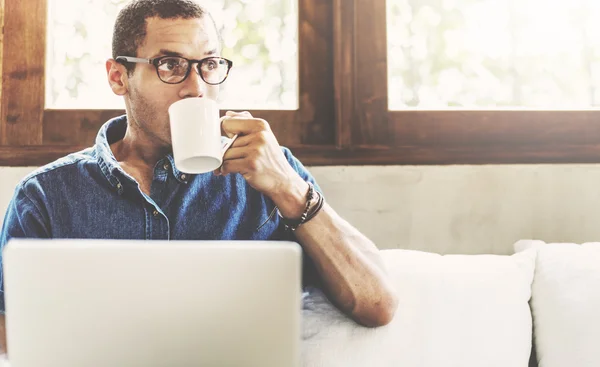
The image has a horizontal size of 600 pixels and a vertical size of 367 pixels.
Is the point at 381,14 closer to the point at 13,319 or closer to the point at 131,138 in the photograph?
the point at 131,138

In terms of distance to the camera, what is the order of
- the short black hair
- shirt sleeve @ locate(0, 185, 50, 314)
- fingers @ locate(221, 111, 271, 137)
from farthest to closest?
the short black hair < shirt sleeve @ locate(0, 185, 50, 314) < fingers @ locate(221, 111, 271, 137)

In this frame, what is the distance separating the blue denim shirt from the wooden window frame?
0.34 m

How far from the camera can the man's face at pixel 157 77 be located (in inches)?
50.8

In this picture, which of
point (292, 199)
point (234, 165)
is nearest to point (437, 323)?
point (292, 199)

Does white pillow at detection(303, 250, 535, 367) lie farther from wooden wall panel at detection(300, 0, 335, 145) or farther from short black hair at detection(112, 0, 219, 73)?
short black hair at detection(112, 0, 219, 73)

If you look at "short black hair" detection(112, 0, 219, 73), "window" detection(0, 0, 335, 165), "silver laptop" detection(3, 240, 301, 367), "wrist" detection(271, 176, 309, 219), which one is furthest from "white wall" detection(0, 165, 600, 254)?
"silver laptop" detection(3, 240, 301, 367)

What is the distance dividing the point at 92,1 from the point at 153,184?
2.25ft

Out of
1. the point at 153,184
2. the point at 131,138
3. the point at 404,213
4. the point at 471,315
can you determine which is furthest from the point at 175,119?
the point at 404,213

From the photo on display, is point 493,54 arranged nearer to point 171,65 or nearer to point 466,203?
point 466,203

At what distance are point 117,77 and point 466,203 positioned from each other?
3.18 ft

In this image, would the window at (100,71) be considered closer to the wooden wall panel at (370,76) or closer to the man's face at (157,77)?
the wooden wall panel at (370,76)

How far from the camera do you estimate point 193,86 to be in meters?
1.27

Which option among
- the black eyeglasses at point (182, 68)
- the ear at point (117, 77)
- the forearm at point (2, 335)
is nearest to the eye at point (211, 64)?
the black eyeglasses at point (182, 68)

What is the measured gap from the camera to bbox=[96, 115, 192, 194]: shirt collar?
125cm
